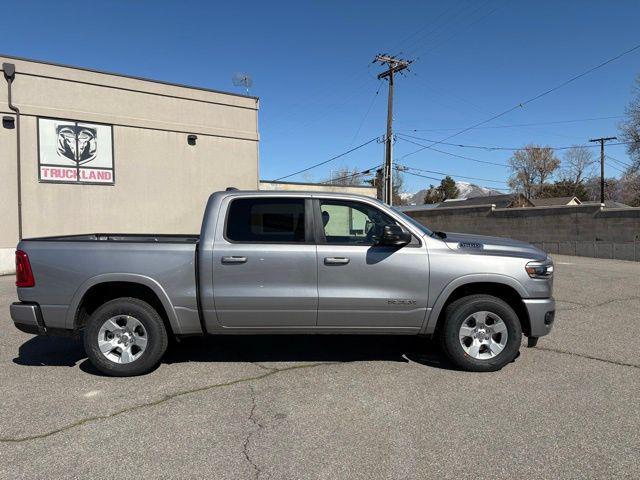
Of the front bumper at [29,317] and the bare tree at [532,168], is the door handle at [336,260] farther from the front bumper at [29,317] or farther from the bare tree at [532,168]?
the bare tree at [532,168]

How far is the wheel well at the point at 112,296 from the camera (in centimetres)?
465

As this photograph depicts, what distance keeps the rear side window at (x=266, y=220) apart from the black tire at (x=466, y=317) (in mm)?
1721

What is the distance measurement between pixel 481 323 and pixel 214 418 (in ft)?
8.89

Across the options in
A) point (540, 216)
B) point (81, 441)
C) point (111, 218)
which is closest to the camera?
point (81, 441)

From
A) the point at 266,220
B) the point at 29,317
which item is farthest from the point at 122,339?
the point at 266,220

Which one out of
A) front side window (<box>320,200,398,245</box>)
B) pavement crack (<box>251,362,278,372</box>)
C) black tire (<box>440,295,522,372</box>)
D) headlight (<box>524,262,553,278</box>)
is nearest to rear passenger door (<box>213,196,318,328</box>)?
front side window (<box>320,200,398,245</box>)

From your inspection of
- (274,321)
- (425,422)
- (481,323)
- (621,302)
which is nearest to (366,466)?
(425,422)

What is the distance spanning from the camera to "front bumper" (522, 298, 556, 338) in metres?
4.60

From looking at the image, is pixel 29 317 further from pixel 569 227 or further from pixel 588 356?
pixel 569 227

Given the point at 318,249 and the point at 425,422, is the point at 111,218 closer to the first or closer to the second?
the point at 318,249

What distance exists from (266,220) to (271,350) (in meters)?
1.65

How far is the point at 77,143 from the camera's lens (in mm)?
13859

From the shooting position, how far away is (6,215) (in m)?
13.0

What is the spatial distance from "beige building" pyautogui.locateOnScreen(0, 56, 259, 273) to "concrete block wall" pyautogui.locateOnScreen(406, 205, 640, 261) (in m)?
12.2
